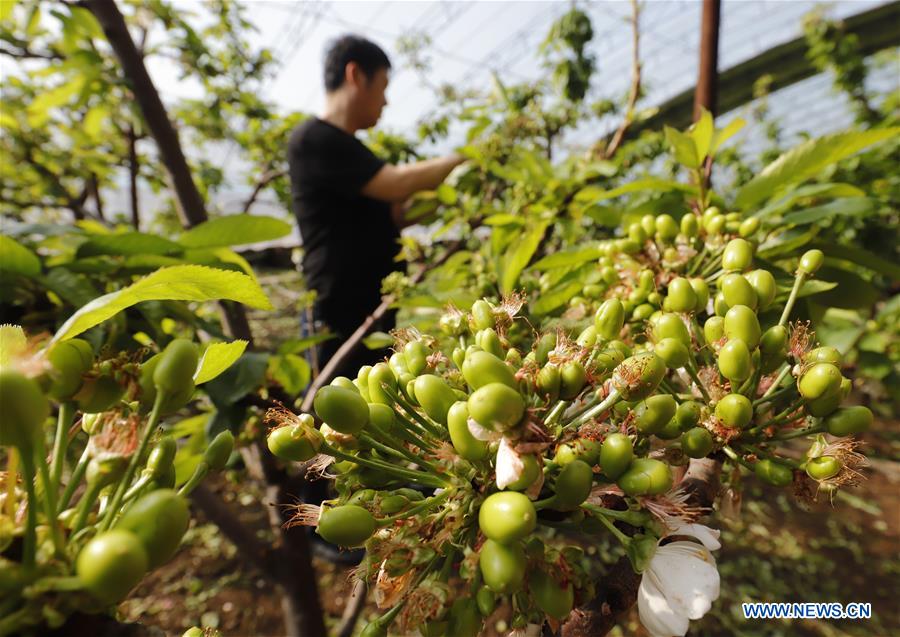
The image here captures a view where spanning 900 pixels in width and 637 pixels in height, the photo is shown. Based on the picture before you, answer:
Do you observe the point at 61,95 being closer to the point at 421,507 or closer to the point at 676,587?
the point at 421,507

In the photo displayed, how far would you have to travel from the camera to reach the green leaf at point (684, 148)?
1.30 m

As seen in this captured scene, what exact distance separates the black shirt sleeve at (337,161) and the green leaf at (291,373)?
4.31ft

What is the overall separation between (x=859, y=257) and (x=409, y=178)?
185cm

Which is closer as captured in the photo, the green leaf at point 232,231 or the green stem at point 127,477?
the green stem at point 127,477

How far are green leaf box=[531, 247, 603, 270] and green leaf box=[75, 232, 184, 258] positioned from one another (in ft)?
3.05

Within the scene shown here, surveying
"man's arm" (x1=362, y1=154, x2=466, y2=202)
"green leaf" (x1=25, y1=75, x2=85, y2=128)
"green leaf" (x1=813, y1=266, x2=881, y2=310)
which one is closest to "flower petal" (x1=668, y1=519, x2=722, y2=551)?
"green leaf" (x1=813, y1=266, x2=881, y2=310)

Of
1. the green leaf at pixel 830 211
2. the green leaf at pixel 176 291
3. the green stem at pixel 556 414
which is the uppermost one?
the green leaf at pixel 176 291

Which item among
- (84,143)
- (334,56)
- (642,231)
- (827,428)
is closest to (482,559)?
(827,428)

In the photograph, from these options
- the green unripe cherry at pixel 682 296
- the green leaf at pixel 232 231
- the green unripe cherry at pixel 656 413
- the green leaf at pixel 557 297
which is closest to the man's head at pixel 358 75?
the green leaf at pixel 232 231

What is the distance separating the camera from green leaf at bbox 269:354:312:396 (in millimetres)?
1436

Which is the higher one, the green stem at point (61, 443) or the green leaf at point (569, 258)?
the green stem at point (61, 443)

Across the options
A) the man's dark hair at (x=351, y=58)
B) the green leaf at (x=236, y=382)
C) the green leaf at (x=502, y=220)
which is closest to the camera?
the green leaf at (x=236, y=382)

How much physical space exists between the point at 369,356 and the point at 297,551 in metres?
1.02

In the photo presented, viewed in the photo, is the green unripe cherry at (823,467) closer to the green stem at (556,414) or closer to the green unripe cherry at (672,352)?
the green unripe cherry at (672,352)
